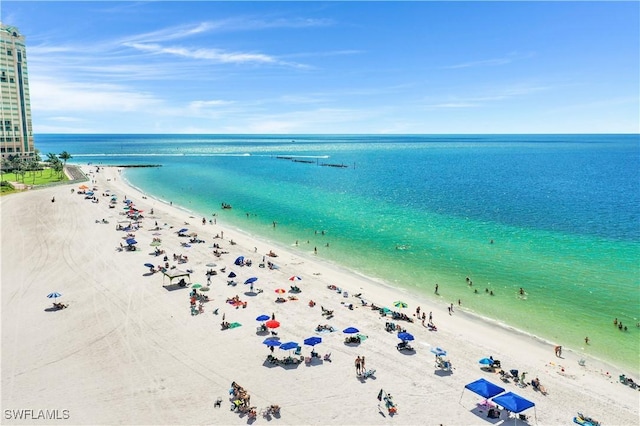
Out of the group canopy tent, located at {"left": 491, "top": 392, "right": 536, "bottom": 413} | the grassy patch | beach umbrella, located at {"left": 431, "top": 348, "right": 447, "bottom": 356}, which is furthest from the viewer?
the grassy patch

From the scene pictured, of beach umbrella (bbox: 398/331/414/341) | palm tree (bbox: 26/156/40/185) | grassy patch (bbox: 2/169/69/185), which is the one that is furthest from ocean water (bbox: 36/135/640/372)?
palm tree (bbox: 26/156/40/185)

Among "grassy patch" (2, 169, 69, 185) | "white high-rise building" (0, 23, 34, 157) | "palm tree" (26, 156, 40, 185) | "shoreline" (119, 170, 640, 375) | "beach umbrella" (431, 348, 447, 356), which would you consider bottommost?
"shoreline" (119, 170, 640, 375)

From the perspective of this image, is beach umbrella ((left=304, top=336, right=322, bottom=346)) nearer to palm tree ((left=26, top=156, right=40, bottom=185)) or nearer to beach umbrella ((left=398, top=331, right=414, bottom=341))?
beach umbrella ((left=398, top=331, right=414, bottom=341))

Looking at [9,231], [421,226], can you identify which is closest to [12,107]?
[9,231]

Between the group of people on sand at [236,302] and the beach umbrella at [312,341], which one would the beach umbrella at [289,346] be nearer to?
the beach umbrella at [312,341]

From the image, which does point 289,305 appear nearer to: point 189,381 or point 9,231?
point 189,381

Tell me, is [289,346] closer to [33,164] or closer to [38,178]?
[38,178]
